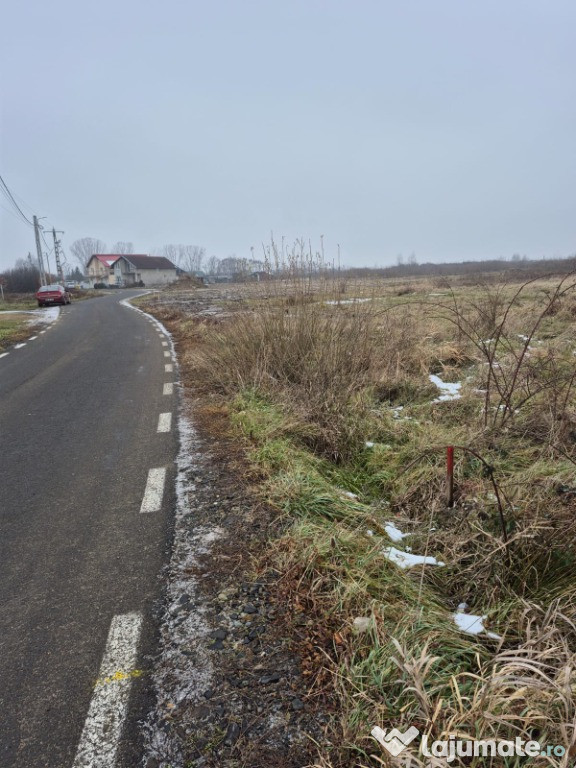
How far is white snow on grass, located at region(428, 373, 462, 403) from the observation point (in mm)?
5902

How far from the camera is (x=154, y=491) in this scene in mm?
3555

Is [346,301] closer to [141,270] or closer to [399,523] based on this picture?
[399,523]

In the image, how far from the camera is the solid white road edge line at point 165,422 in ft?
16.6

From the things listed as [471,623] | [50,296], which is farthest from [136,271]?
[471,623]

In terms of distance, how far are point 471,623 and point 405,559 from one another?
0.54 m

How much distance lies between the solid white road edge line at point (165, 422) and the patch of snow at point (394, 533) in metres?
2.89

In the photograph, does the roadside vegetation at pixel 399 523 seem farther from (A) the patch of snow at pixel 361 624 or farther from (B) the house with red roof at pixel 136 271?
(B) the house with red roof at pixel 136 271

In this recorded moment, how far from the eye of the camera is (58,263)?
61.2 metres

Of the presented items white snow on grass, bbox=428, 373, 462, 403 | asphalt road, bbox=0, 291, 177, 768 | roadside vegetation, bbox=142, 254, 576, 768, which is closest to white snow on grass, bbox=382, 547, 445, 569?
roadside vegetation, bbox=142, 254, 576, 768

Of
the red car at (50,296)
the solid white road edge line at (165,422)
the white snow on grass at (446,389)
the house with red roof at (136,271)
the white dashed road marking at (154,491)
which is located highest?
the house with red roof at (136,271)

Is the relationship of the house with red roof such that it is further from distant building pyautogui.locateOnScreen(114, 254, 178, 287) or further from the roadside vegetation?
the roadside vegetation

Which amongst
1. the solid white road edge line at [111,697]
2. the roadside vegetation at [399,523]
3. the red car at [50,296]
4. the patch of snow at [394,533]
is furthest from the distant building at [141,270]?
the solid white road edge line at [111,697]

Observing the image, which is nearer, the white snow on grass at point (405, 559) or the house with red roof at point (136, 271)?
the white snow on grass at point (405, 559)

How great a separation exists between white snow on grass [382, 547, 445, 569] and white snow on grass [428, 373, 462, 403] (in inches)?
135
